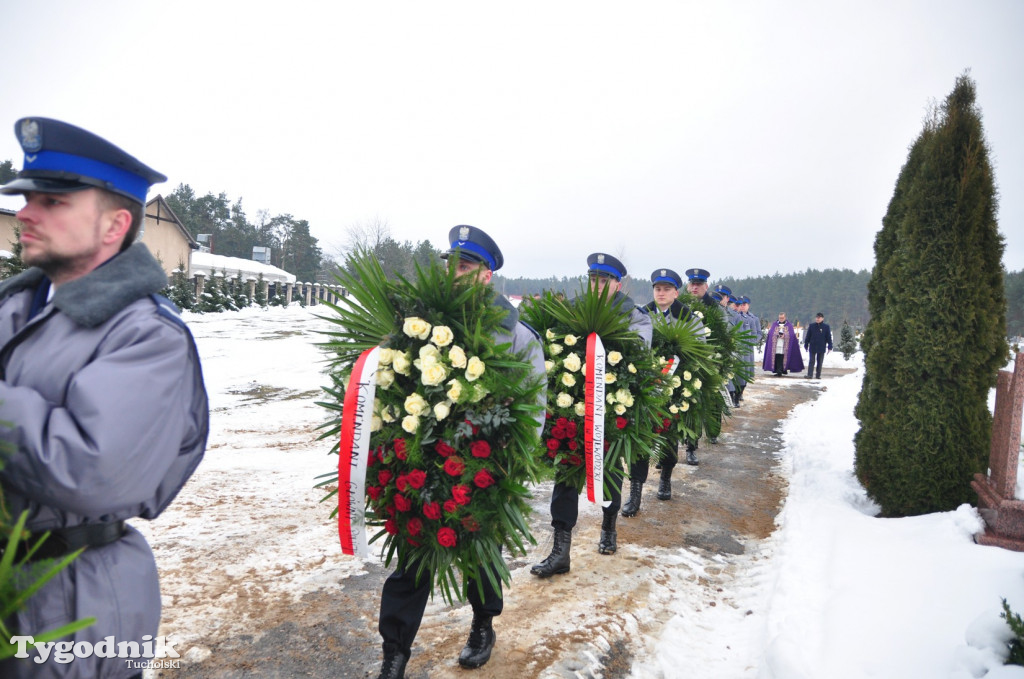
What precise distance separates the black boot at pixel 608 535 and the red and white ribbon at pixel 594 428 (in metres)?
0.72

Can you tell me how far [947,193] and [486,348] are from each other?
456 cm

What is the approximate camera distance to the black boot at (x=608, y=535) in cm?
468

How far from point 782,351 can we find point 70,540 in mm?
20485

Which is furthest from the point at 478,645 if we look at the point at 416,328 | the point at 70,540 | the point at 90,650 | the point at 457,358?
the point at 70,540

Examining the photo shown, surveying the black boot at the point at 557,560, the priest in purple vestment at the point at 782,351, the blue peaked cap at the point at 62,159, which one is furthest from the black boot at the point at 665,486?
the priest in purple vestment at the point at 782,351

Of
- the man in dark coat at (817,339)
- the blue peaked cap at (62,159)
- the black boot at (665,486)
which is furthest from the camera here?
the man in dark coat at (817,339)

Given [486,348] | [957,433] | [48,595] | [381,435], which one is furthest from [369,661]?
[957,433]

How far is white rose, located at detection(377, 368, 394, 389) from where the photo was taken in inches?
109

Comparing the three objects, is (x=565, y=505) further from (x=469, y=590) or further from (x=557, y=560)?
(x=469, y=590)

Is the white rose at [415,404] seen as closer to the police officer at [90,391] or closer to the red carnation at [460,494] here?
the red carnation at [460,494]

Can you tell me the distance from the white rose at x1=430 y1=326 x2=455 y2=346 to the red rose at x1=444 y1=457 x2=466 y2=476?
0.55 metres

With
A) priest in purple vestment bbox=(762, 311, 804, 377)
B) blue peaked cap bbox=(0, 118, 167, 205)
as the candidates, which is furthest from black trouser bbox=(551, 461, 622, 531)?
priest in purple vestment bbox=(762, 311, 804, 377)

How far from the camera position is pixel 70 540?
1.50 metres

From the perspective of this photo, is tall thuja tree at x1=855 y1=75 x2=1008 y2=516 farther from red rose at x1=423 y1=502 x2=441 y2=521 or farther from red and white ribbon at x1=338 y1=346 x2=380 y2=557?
red and white ribbon at x1=338 y1=346 x2=380 y2=557
